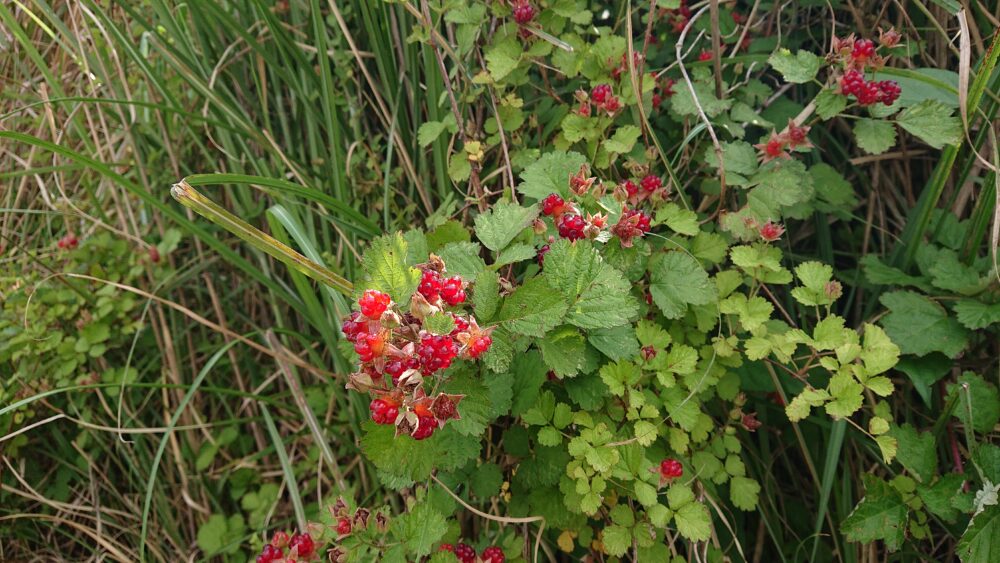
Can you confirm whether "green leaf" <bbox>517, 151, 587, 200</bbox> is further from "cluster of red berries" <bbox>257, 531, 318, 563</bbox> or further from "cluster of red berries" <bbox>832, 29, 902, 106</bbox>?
"cluster of red berries" <bbox>257, 531, 318, 563</bbox>

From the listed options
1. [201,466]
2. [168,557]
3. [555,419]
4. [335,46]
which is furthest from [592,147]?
[168,557]

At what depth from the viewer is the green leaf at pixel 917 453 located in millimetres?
905

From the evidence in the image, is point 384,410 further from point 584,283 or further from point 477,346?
point 584,283

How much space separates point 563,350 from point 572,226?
0.51ft

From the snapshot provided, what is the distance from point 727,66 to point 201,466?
56.4 inches

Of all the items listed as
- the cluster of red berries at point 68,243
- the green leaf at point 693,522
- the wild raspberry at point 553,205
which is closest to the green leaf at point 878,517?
the green leaf at point 693,522

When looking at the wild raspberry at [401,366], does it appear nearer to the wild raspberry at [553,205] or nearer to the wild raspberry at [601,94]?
the wild raspberry at [553,205]

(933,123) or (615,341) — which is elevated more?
(933,123)

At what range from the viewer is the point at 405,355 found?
60 cm

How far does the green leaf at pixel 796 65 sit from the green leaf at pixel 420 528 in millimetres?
807

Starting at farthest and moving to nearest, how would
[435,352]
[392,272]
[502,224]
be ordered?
[502,224], [392,272], [435,352]

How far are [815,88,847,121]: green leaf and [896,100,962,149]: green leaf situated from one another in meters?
0.09

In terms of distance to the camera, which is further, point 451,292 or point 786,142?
point 786,142

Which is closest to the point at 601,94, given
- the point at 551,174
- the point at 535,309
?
the point at 551,174
